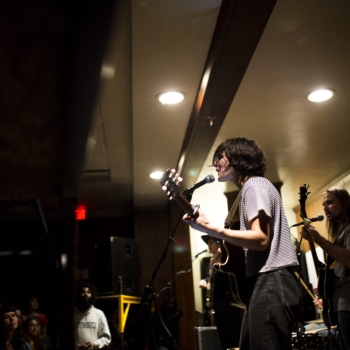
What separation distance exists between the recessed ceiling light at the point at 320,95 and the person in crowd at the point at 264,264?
80.8 inches

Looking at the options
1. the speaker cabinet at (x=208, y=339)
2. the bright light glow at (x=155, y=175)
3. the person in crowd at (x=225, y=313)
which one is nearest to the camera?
the person in crowd at (x=225, y=313)

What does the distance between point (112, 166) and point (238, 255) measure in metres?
3.41

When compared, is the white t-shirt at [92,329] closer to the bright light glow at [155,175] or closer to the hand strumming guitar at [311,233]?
the bright light glow at [155,175]

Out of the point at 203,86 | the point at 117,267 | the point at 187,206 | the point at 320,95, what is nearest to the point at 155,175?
the point at 117,267

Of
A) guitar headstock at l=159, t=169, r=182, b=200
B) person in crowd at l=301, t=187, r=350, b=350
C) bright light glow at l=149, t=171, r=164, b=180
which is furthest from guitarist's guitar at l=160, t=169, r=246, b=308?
bright light glow at l=149, t=171, r=164, b=180

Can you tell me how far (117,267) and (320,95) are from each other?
8.63 feet

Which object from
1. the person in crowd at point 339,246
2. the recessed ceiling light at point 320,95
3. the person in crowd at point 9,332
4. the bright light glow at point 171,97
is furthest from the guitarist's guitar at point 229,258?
the person in crowd at point 9,332

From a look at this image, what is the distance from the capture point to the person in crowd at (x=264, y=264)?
135 cm

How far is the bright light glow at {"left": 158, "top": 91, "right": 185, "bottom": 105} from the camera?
Answer: 3.35 m

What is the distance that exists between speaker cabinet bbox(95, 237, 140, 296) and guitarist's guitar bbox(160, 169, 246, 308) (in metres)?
3.13

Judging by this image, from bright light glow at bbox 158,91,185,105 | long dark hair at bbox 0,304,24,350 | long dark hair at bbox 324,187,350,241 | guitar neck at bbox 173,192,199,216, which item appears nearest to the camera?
guitar neck at bbox 173,192,199,216

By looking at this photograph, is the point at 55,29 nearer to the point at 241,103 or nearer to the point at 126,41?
the point at 126,41

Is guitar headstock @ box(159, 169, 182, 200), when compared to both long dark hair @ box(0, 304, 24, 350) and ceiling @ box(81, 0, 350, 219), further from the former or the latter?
long dark hair @ box(0, 304, 24, 350)

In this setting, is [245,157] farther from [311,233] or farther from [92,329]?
[92,329]
